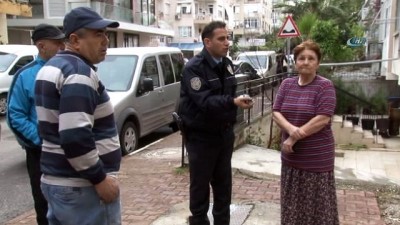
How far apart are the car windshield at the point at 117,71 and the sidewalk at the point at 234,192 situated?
1214 millimetres

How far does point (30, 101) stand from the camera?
137 inches

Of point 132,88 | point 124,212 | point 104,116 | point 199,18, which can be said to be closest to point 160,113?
point 132,88

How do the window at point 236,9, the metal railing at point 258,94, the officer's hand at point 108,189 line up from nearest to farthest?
the officer's hand at point 108,189
the metal railing at point 258,94
the window at point 236,9

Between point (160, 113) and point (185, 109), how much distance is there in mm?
5141

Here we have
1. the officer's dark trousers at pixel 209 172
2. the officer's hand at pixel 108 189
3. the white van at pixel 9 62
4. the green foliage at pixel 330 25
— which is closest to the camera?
the officer's hand at pixel 108 189

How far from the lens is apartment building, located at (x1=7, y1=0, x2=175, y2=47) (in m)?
26.8

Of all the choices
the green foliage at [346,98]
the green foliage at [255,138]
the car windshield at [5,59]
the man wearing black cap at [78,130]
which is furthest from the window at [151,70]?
the green foliage at [346,98]

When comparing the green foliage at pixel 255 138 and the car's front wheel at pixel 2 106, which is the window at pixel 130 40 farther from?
the green foliage at pixel 255 138

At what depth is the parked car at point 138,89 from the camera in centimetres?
762

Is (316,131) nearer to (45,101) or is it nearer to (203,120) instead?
(203,120)

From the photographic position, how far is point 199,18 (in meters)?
56.1

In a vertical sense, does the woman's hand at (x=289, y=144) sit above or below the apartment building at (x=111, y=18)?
below

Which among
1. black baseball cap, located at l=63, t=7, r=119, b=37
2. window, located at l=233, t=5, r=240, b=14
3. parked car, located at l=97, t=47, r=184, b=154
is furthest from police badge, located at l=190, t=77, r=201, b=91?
window, located at l=233, t=5, r=240, b=14

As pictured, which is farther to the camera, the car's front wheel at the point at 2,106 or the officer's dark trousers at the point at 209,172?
the car's front wheel at the point at 2,106
